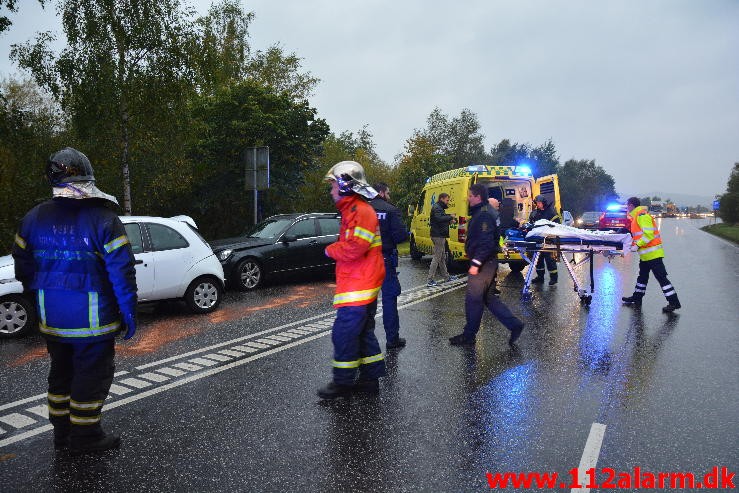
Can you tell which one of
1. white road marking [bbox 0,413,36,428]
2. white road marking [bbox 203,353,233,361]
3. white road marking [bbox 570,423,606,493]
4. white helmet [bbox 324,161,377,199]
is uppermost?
white helmet [bbox 324,161,377,199]

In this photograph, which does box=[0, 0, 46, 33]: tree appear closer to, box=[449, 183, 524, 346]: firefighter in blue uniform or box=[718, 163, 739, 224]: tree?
box=[449, 183, 524, 346]: firefighter in blue uniform

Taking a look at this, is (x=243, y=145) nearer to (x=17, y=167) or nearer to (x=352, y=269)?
(x=17, y=167)

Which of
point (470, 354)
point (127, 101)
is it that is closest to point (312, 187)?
point (127, 101)

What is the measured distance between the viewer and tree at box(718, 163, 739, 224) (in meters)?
42.9

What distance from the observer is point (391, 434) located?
3.65 metres

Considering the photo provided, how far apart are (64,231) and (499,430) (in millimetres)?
Answer: 3243

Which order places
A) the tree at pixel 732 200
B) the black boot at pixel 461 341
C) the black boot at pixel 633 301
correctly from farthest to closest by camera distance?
the tree at pixel 732 200, the black boot at pixel 633 301, the black boot at pixel 461 341

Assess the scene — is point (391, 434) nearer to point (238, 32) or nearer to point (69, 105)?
point (69, 105)

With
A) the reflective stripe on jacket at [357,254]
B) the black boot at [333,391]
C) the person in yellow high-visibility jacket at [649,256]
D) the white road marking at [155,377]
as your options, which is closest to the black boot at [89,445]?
the white road marking at [155,377]

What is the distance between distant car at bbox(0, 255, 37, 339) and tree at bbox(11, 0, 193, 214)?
34.0 feet

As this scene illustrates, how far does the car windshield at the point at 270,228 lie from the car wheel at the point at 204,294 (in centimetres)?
278

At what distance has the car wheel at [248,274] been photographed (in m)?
10.0

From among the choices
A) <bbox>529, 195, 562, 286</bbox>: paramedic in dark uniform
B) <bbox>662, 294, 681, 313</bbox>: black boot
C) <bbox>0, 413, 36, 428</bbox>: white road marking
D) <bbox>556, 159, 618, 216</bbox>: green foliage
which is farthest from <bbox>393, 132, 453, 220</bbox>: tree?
<bbox>556, 159, 618, 216</bbox>: green foliage

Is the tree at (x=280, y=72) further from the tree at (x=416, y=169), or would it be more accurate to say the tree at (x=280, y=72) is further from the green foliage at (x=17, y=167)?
the green foliage at (x=17, y=167)
